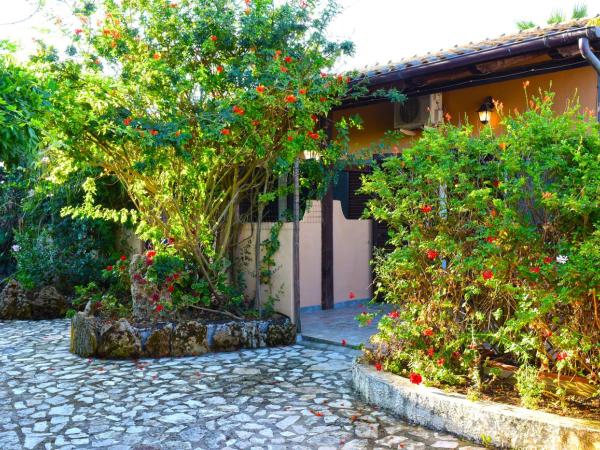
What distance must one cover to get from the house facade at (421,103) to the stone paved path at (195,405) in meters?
1.52

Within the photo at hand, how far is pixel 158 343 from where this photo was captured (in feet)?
23.1

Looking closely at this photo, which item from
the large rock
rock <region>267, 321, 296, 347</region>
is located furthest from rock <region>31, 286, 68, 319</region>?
rock <region>267, 321, 296, 347</region>

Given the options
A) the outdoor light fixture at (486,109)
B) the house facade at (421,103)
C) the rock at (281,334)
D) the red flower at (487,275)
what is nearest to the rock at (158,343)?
the rock at (281,334)

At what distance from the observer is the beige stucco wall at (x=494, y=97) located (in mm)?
6910

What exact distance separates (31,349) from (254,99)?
14.0 feet

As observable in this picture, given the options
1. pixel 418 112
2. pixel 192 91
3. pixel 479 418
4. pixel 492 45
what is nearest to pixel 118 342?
pixel 192 91

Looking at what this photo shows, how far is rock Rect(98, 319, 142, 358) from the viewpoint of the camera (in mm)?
6938

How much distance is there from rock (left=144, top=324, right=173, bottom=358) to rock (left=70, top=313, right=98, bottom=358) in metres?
0.62

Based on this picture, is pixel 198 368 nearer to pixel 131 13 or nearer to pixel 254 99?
pixel 254 99

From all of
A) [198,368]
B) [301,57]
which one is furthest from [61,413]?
[301,57]

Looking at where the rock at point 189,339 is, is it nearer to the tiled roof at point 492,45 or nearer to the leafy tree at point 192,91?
the leafy tree at point 192,91

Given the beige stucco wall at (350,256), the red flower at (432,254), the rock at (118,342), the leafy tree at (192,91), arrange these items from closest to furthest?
the red flower at (432,254), the leafy tree at (192,91), the rock at (118,342), the beige stucco wall at (350,256)

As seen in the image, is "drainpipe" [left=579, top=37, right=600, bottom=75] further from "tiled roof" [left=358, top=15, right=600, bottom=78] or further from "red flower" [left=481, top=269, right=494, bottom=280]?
"red flower" [left=481, top=269, right=494, bottom=280]

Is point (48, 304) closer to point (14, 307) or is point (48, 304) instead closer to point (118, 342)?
point (14, 307)
